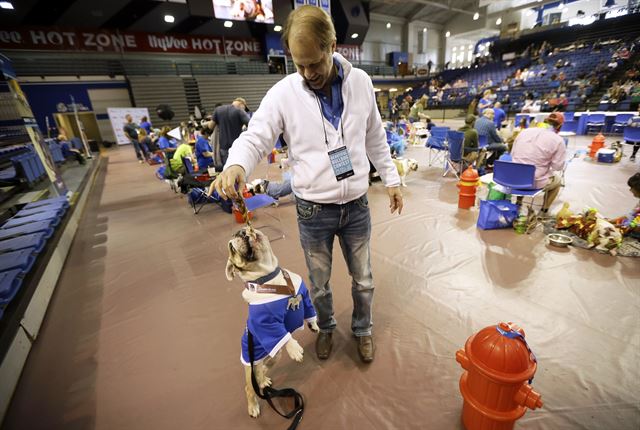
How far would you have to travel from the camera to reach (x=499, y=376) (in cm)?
114

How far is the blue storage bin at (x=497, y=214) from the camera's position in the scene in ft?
11.2

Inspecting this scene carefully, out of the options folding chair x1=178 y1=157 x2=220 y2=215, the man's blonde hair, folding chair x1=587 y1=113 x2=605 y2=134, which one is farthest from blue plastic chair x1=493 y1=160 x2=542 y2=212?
folding chair x1=587 y1=113 x2=605 y2=134

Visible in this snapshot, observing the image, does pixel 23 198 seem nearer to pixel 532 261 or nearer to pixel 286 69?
pixel 532 261

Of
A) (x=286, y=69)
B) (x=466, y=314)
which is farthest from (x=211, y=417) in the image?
(x=286, y=69)

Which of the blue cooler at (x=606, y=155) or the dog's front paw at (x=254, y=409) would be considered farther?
the blue cooler at (x=606, y=155)

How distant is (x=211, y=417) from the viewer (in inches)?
61.7

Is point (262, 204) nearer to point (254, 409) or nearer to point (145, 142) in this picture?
point (254, 409)

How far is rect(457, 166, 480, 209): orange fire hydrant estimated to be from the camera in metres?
4.02

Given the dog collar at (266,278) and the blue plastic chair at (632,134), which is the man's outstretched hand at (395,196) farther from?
the blue plastic chair at (632,134)

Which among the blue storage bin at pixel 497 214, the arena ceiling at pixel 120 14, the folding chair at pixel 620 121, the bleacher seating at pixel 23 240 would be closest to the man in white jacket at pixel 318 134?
the bleacher seating at pixel 23 240

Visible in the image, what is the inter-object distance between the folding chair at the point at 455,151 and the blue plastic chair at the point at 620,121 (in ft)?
21.1

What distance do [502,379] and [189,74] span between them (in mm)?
19821

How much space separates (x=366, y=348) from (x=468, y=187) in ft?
10.2

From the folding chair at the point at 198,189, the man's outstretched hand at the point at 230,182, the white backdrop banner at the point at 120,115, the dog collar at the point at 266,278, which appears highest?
the white backdrop banner at the point at 120,115
